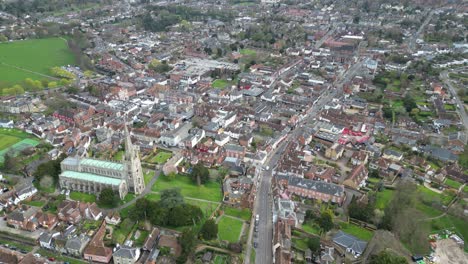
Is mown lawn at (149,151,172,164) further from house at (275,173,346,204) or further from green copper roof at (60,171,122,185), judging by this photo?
house at (275,173,346,204)

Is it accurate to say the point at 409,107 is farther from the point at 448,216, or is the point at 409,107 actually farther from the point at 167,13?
the point at 167,13

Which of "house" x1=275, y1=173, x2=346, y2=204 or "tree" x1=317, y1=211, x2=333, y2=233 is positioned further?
"house" x1=275, y1=173, x2=346, y2=204

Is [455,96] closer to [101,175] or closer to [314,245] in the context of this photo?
[314,245]

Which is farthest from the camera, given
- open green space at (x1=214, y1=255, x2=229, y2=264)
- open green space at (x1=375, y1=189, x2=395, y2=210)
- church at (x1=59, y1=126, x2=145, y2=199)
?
open green space at (x1=375, y1=189, x2=395, y2=210)

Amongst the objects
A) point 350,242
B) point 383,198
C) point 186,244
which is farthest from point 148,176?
point 383,198

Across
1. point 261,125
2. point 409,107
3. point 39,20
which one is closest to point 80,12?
point 39,20

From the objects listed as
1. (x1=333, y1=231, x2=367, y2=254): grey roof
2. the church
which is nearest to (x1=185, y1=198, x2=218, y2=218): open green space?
the church
